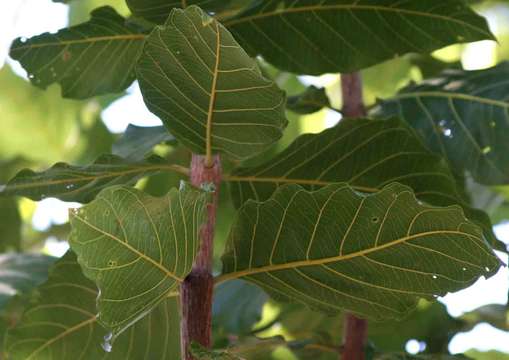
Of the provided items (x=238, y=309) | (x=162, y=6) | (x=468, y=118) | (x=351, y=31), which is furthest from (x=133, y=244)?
(x=238, y=309)

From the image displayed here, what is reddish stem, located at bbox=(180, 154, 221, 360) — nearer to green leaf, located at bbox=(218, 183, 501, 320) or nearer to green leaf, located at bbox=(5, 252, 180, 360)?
green leaf, located at bbox=(218, 183, 501, 320)

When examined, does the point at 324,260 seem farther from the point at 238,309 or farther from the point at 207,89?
the point at 238,309

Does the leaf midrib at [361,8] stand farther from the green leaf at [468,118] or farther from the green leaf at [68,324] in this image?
the green leaf at [68,324]

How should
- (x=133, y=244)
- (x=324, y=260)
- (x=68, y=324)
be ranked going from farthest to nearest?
(x=68, y=324) < (x=324, y=260) < (x=133, y=244)

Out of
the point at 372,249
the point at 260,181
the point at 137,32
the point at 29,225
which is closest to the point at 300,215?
the point at 372,249

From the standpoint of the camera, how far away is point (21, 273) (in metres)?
1.40

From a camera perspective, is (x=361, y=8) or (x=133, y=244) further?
(x=361, y=8)

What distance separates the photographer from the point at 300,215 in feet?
2.72

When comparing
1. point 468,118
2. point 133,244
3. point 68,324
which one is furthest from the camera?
point 468,118

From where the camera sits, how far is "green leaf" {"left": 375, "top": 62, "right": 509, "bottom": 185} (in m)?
1.12

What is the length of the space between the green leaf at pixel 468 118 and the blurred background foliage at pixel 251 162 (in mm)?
80

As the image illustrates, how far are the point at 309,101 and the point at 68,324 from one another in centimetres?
41

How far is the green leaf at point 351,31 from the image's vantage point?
1.04m

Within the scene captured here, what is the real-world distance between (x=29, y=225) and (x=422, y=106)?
106 cm
